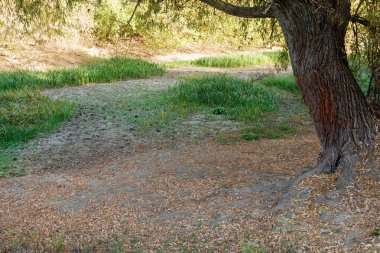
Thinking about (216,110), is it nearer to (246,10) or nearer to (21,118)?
(21,118)

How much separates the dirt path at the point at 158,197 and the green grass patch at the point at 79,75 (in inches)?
149

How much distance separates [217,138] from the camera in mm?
8414

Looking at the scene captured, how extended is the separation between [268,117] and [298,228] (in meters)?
5.64

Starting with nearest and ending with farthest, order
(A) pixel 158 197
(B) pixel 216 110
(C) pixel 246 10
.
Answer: (C) pixel 246 10
(A) pixel 158 197
(B) pixel 216 110

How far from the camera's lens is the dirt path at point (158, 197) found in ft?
14.1

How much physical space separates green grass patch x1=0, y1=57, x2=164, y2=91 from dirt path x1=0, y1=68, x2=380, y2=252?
3.79 m

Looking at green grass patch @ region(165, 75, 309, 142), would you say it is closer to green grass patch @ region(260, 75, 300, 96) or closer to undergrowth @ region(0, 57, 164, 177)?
green grass patch @ region(260, 75, 300, 96)

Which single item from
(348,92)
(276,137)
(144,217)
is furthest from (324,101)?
(276,137)

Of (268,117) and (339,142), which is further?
(268,117)

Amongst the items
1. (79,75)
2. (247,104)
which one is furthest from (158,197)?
(79,75)

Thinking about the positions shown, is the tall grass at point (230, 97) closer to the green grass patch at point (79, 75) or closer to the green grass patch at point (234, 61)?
the green grass patch at point (79, 75)

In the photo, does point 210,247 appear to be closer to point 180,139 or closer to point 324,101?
point 324,101

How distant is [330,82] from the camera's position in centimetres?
481

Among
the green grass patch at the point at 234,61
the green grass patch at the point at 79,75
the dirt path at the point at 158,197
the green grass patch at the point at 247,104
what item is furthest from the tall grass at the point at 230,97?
the green grass patch at the point at 234,61
